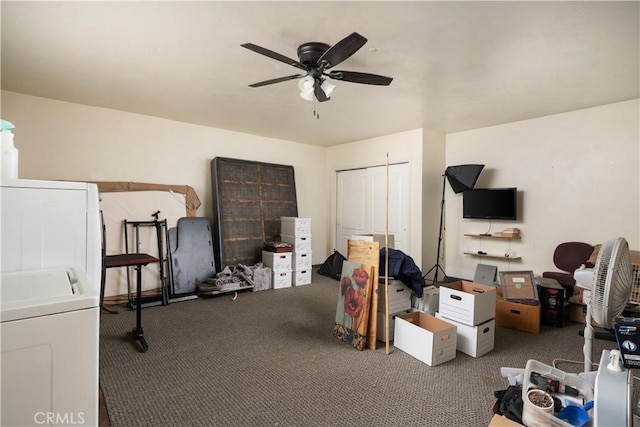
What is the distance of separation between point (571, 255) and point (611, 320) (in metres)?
3.17

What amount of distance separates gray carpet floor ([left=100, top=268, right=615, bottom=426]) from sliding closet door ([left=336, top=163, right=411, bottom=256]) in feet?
8.10

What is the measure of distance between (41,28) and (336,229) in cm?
519

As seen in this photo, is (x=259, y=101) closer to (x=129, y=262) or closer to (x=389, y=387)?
(x=129, y=262)

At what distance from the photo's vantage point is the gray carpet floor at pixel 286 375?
6.27ft

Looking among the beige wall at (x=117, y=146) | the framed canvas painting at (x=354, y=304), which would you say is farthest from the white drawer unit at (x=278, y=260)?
the framed canvas painting at (x=354, y=304)

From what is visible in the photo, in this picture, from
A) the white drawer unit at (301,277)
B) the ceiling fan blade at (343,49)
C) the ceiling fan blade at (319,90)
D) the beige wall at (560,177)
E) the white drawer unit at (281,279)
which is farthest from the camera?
the white drawer unit at (301,277)

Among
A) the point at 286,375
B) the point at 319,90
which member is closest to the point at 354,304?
the point at 286,375

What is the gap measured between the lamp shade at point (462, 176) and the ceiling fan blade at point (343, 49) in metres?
3.27

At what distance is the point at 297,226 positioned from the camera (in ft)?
16.5

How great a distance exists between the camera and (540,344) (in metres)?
2.93

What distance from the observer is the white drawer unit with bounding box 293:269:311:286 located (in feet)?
16.5

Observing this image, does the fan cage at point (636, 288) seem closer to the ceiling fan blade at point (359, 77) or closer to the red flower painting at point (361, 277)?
the red flower painting at point (361, 277)

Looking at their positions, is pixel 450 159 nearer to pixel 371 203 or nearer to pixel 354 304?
pixel 371 203

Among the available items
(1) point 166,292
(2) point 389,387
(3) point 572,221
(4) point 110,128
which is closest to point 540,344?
(2) point 389,387
